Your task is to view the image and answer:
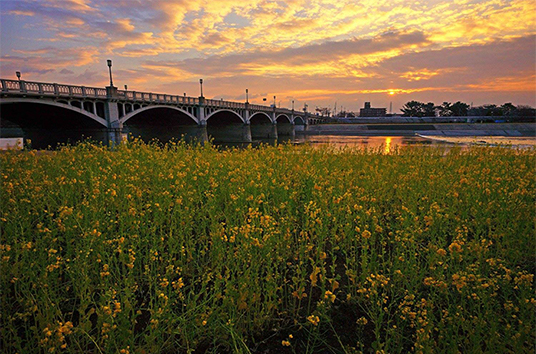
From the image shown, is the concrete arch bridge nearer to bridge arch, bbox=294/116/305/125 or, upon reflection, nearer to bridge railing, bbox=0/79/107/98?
bridge railing, bbox=0/79/107/98

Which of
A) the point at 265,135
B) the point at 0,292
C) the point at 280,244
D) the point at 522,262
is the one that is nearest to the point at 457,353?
the point at 280,244

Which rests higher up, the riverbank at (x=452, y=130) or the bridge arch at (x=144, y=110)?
the bridge arch at (x=144, y=110)

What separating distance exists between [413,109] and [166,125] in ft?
435

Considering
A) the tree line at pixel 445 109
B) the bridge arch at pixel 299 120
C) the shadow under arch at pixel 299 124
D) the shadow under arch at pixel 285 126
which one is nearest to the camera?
the shadow under arch at pixel 285 126

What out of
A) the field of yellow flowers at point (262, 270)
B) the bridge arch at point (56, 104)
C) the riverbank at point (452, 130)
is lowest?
the field of yellow flowers at point (262, 270)

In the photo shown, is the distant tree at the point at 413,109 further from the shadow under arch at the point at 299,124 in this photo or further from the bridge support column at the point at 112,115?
the bridge support column at the point at 112,115

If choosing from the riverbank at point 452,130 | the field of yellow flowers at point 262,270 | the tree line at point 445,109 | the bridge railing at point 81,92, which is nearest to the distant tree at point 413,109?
the tree line at point 445,109

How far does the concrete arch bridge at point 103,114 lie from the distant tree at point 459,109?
11824 centimetres

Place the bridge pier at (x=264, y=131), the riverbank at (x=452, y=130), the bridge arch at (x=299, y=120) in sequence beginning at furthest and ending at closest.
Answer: the bridge arch at (x=299, y=120) → the bridge pier at (x=264, y=131) → the riverbank at (x=452, y=130)

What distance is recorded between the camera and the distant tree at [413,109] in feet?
477

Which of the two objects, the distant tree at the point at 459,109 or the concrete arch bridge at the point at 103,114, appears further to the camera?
the distant tree at the point at 459,109

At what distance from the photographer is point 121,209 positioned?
532 cm

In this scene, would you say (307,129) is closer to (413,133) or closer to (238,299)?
(413,133)

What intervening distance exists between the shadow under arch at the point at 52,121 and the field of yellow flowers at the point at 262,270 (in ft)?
67.4
